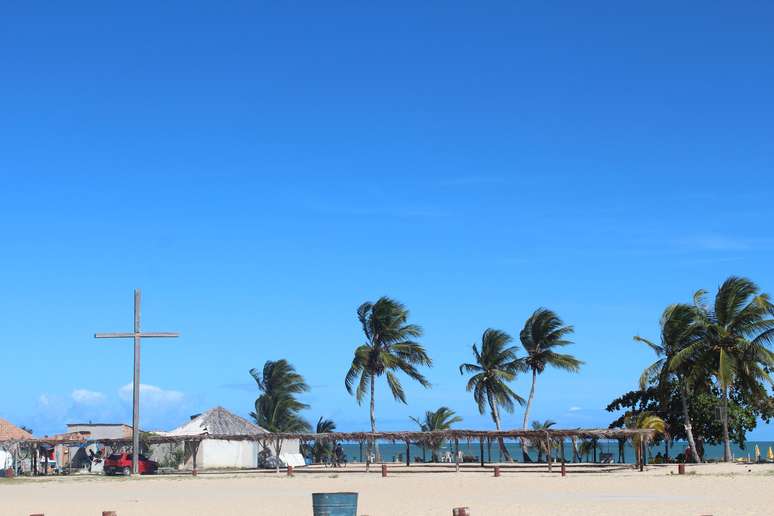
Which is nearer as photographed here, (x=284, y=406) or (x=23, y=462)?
(x=23, y=462)

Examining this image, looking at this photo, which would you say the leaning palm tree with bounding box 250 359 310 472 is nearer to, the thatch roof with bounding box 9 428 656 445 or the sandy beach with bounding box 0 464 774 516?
the thatch roof with bounding box 9 428 656 445

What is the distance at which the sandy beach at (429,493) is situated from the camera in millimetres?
24500

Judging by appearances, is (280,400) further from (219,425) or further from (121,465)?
(121,465)

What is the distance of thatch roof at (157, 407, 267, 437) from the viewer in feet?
200

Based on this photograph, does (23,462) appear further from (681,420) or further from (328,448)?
(681,420)

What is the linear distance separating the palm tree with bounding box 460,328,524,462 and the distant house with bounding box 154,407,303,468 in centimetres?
1232

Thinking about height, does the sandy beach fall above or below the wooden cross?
below

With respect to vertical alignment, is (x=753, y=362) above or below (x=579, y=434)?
above

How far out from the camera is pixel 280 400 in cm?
7000

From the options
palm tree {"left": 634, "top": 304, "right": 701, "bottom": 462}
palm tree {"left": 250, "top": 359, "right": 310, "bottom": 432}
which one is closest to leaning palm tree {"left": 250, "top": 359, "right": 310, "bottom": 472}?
palm tree {"left": 250, "top": 359, "right": 310, "bottom": 432}

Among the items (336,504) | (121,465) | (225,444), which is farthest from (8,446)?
(336,504)

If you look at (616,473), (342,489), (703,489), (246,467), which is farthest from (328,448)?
(703,489)

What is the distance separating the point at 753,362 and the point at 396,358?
71.2ft

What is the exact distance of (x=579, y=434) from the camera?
46.1 m
